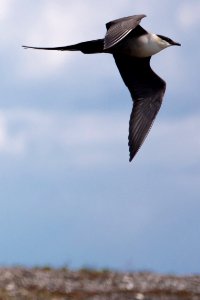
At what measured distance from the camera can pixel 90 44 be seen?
16359 millimetres

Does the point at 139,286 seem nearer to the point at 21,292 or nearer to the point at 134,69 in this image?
the point at 21,292

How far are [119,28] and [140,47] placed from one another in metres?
2.74

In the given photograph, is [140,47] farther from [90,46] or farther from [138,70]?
[90,46]

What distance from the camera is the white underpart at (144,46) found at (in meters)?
16.9

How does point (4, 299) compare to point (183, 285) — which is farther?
point (183, 285)

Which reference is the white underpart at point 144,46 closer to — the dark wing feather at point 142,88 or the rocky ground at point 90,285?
the dark wing feather at point 142,88

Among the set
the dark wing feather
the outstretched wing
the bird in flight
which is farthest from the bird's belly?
the outstretched wing

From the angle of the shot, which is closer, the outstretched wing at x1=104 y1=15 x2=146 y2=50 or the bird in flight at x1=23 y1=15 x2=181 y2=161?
the outstretched wing at x1=104 y1=15 x2=146 y2=50

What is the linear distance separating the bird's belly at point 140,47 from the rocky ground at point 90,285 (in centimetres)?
604

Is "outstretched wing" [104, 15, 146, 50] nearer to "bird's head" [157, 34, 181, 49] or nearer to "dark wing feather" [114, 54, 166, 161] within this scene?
"dark wing feather" [114, 54, 166, 161]

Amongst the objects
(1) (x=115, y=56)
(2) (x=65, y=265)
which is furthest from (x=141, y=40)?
(2) (x=65, y=265)

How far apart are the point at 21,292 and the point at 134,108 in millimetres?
6860

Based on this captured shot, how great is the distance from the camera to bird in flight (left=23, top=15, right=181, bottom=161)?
1630cm

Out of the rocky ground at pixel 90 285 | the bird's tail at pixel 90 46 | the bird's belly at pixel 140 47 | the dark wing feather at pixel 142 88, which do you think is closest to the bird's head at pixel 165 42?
the bird's belly at pixel 140 47
